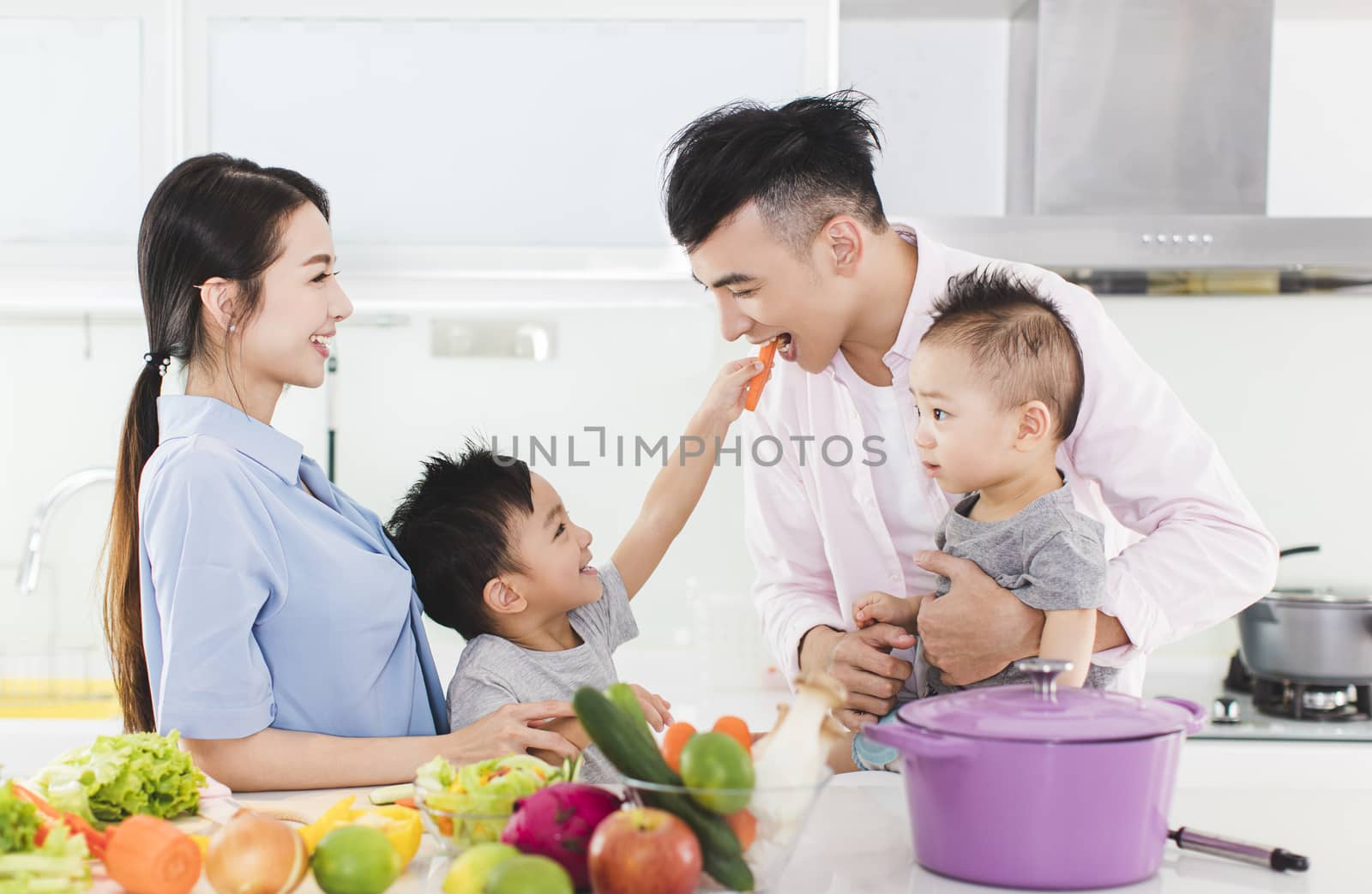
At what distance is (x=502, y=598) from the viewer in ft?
5.09

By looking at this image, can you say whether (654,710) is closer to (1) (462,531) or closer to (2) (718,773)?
(1) (462,531)

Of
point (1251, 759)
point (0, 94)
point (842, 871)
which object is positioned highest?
point (0, 94)

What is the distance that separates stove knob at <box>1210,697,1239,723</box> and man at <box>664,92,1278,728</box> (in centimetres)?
87

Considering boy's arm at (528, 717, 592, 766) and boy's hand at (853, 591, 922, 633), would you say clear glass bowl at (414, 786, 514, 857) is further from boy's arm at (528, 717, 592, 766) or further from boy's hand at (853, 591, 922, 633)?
boy's hand at (853, 591, 922, 633)

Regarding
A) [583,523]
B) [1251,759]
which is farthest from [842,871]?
[583,523]

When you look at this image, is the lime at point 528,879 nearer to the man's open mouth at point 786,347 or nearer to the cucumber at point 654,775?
the cucumber at point 654,775

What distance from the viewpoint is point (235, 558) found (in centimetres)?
124

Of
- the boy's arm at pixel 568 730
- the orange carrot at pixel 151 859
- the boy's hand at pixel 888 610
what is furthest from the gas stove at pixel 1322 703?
the orange carrot at pixel 151 859

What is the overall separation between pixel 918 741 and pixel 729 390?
88 cm

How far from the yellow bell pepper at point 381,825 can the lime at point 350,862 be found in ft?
0.15

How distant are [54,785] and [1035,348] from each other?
1062 mm

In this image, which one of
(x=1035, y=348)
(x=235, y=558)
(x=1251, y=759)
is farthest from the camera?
(x=1251, y=759)

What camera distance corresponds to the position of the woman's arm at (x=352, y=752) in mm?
1246

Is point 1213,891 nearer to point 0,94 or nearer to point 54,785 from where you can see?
point 54,785
